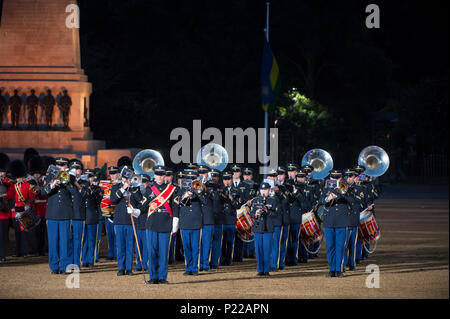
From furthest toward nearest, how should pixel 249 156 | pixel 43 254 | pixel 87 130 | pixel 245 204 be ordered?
pixel 249 156 < pixel 87 130 < pixel 43 254 < pixel 245 204

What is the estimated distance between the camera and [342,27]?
174 feet

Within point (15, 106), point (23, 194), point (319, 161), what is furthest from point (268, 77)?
point (23, 194)

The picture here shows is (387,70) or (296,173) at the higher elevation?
(387,70)

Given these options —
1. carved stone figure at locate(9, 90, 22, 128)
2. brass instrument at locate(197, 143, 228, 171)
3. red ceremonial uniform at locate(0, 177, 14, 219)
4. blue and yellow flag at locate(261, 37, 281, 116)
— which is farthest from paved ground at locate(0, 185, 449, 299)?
blue and yellow flag at locate(261, 37, 281, 116)

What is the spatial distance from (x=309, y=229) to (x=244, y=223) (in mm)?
1120

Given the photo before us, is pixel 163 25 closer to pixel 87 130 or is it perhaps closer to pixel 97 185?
pixel 87 130

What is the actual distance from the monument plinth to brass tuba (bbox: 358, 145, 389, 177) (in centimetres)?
952

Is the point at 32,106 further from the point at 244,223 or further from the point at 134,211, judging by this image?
the point at 134,211

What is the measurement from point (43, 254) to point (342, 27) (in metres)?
37.7

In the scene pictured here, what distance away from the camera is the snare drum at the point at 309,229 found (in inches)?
638

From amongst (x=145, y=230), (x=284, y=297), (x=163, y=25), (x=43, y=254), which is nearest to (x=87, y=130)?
(x=43, y=254)

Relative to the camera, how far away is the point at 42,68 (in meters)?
27.2

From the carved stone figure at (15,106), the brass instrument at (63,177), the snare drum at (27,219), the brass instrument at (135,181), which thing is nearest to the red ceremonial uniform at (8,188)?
the snare drum at (27,219)

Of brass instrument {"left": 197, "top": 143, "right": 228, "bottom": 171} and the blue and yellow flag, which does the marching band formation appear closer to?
brass instrument {"left": 197, "top": 143, "right": 228, "bottom": 171}
